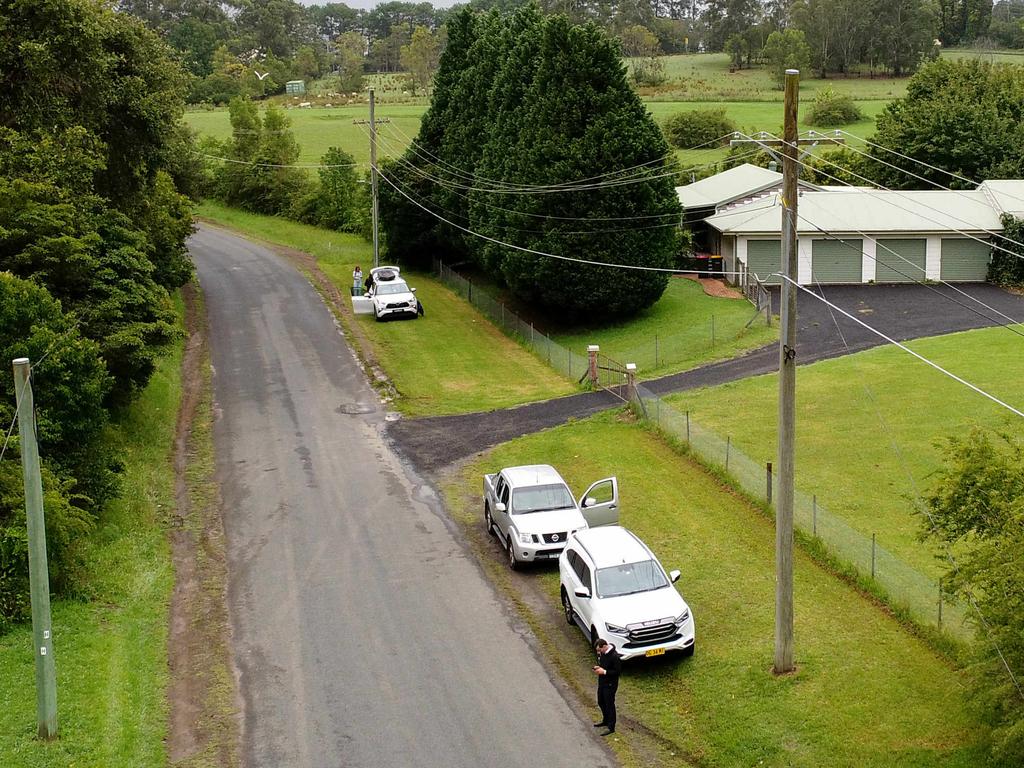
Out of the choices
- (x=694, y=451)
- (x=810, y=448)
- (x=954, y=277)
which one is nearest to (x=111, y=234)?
(x=694, y=451)

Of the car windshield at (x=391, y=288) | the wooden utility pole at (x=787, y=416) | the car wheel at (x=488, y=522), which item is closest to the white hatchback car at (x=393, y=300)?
the car windshield at (x=391, y=288)

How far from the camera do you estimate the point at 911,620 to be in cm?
1942

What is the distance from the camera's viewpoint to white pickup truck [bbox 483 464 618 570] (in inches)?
925

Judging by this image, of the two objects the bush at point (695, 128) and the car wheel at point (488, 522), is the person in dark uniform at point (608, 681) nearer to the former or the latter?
the car wheel at point (488, 522)

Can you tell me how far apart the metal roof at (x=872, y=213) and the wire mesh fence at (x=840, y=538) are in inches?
912

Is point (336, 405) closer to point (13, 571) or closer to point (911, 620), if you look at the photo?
point (13, 571)

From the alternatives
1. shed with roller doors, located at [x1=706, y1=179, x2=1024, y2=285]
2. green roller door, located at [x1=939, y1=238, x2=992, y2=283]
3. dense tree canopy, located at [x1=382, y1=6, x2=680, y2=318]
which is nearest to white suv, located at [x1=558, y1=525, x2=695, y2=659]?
dense tree canopy, located at [x1=382, y1=6, x2=680, y2=318]

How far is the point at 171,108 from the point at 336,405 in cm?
1105

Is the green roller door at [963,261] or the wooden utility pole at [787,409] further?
the green roller door at [963,261]

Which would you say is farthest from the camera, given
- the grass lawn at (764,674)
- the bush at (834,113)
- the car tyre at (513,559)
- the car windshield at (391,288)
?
the bush at (834,113)

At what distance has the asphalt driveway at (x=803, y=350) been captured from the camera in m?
33.3

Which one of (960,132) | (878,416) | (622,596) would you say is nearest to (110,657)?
(622,596)

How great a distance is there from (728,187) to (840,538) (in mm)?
40112

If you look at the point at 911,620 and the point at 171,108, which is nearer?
the point at 911,620
